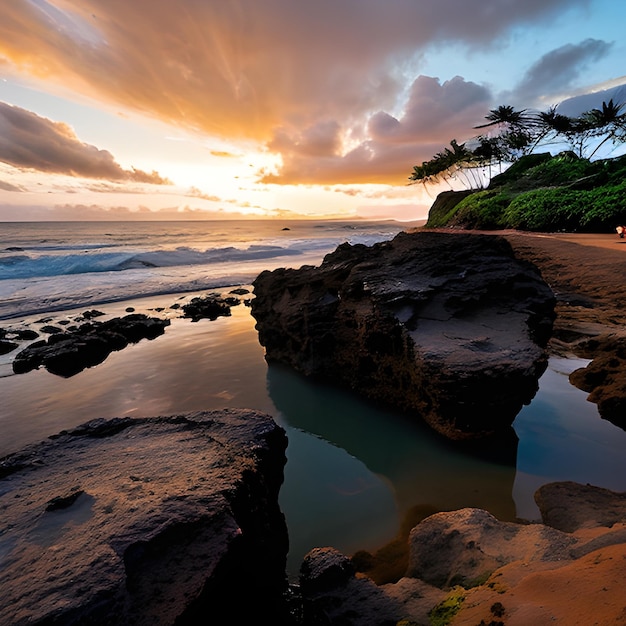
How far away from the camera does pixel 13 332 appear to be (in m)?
9.63

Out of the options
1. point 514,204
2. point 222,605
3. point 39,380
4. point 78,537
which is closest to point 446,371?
point 222,605

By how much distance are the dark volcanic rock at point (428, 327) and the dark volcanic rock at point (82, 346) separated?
130 inches

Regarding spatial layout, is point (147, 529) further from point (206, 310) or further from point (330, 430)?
point (206, 310)

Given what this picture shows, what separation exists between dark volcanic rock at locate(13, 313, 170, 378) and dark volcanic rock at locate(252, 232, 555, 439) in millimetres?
3295

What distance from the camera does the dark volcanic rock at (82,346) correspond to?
6953mm

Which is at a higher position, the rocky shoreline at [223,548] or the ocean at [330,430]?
the rocky shoreline at [223,548]

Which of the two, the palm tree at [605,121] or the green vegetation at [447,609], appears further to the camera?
the palm tree at [605,121]

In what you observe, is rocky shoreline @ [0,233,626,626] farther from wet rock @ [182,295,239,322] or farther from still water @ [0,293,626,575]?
wet rock @ [182,295,239,322]

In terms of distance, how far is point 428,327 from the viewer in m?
4.78

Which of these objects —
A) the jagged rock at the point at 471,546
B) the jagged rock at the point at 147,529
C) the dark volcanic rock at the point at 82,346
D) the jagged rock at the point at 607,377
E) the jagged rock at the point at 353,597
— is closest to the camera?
the jagged rock at the point at 147,529

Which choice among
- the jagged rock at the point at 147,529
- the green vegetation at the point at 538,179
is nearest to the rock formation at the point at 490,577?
the jagged rock at the point at 147,529

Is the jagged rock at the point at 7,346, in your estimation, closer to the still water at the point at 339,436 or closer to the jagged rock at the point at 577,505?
the still water at the point at 339,436

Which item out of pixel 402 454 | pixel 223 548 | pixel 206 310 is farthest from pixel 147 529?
pixel 206 310

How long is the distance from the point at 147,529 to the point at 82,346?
6.63 m
